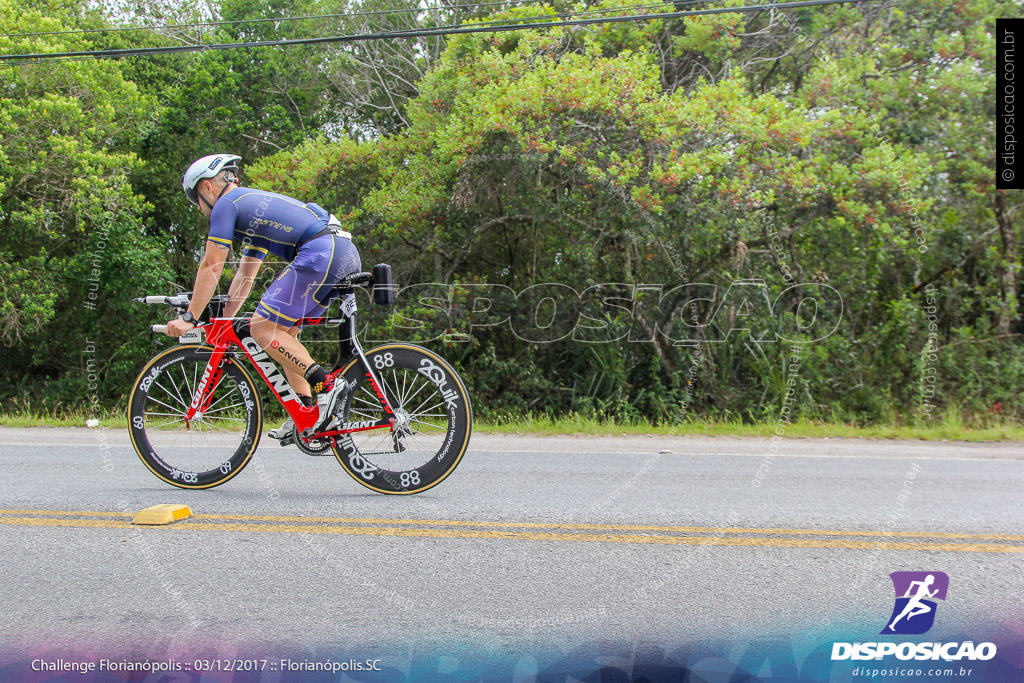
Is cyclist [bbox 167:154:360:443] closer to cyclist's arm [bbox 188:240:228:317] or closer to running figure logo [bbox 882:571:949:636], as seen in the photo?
cyclist's arm [bbox 188:240:228:317]

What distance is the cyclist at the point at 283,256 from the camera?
15.1 ft

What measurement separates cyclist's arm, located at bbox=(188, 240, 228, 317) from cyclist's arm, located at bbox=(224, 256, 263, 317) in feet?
0.47

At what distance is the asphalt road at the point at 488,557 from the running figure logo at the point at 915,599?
2.4 inches

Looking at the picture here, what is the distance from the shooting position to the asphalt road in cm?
306

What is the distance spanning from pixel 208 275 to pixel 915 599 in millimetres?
3901

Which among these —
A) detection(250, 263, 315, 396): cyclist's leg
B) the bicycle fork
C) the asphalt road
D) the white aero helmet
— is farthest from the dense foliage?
the white aero helmet

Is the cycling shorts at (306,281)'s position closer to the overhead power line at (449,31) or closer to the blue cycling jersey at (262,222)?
the blue cycling jersey at (262,222)

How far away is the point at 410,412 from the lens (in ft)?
15.7

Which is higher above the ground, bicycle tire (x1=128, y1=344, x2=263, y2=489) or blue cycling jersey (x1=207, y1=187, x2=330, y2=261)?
blue cycling jersey (x1=207, y1=187, x2=330, y2=261)

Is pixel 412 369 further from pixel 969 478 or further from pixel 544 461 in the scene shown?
pixel 969 478

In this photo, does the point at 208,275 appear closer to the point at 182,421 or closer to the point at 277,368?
the point at 277,368

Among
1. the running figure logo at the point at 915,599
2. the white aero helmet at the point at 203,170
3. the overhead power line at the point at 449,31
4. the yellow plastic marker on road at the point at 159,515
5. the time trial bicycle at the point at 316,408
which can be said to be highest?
the overhead power line at the point at 449,31

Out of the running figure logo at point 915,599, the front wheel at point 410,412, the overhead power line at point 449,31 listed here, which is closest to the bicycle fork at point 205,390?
the front wheel at point 410,412

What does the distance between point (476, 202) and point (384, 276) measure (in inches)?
363
